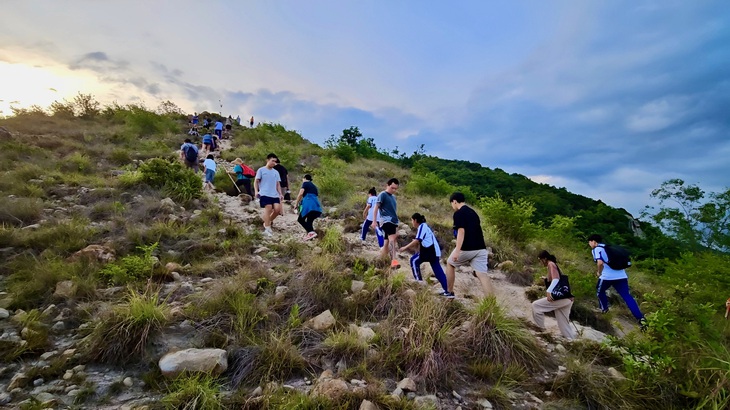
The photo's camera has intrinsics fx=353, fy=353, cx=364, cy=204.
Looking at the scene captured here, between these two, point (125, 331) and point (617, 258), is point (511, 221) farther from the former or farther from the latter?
point (125, 331)

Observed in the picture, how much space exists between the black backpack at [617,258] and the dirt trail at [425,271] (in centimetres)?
121

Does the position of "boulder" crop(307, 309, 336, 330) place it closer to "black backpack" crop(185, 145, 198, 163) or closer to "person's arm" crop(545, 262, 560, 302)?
"person's arm" crop(545, 262, 560, 302)

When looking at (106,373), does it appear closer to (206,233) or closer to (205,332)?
(205,332)

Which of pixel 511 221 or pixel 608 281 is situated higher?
pixel 511 221

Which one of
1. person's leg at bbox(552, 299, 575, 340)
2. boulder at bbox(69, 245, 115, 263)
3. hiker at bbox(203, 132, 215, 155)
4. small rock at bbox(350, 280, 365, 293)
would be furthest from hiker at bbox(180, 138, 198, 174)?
person's leg at bbox(552, 299, 575, 340)

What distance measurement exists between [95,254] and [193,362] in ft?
10.9

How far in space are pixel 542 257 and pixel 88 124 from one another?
24.1 meters

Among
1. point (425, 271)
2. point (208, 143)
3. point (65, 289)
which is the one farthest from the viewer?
point (208, 143)

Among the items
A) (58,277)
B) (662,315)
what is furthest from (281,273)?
(662,315)

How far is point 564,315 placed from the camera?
5.11 meters

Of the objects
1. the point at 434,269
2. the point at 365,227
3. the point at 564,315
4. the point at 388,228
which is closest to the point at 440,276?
the point at 434,269

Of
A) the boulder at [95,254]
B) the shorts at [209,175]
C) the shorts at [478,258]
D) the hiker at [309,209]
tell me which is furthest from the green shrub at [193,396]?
the shorts at [209,175]

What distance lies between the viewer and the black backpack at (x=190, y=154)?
12.0m

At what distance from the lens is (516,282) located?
7438 mm
